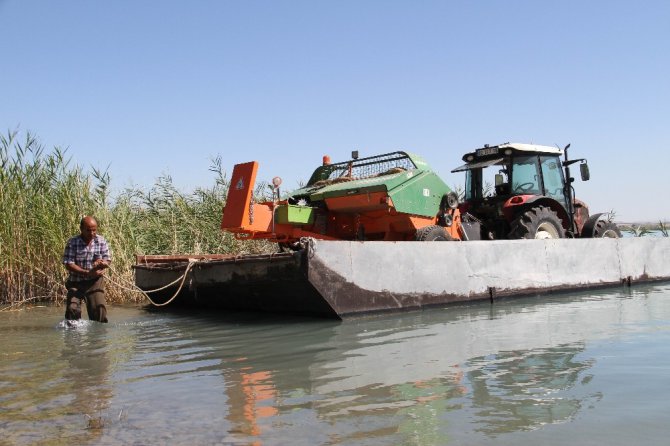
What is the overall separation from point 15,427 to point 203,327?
364 centimetres

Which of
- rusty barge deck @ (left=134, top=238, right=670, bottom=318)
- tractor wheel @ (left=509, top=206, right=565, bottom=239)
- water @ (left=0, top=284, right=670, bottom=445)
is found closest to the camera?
water @ (left=0, top=284, right=670, bottom=445)

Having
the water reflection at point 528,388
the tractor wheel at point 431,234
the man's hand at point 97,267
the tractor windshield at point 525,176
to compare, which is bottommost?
the water reflection at point 528,388

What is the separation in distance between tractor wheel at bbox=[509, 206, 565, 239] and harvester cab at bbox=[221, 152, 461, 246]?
1.20 meters

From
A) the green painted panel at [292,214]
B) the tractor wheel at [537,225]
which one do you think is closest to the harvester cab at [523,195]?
the tractor wheel at [537,225]

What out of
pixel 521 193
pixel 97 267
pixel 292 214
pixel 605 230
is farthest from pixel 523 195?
pixel 97 267

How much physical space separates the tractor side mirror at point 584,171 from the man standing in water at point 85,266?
24.2 ft

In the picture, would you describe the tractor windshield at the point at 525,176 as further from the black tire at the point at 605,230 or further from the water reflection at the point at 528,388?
the water reflection at the point at 528,388

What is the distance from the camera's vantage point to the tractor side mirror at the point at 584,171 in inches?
405

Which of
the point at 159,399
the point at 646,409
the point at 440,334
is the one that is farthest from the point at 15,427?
the point at 440,334

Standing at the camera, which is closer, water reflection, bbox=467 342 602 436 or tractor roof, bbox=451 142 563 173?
water reflection, bbox=467 342 602 436

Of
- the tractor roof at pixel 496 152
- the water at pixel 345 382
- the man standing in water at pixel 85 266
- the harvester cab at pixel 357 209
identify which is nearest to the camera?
the water at pixel 345 382

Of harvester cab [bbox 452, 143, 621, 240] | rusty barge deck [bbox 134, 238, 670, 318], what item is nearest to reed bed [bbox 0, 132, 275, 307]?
rusty barge deck [bbox 134, 238, 670, 318]

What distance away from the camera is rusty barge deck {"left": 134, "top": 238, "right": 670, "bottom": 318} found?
6.62 metres

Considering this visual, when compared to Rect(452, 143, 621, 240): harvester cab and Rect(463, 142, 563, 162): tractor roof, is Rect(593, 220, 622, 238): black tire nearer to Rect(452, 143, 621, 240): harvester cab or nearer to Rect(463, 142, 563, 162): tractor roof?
Rect(452, 143, 621, 240): harvester cab
